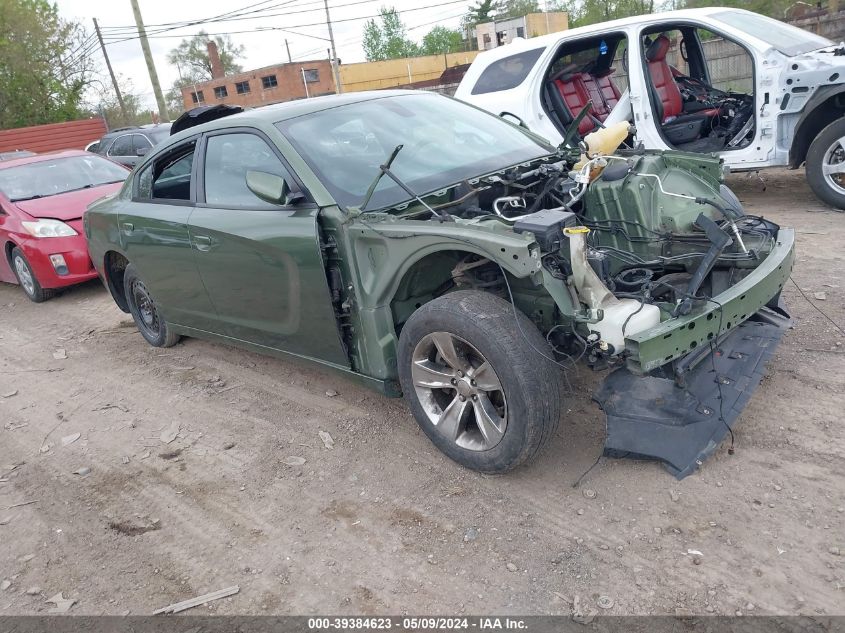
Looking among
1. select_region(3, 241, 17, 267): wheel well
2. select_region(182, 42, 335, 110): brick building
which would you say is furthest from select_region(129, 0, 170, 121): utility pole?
select_region(182, 42, 335, 110): brick building

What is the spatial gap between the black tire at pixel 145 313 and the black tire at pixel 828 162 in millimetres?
6006

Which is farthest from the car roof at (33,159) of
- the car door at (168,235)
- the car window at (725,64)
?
the car window at (725,64)

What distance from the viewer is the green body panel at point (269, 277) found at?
356 centimetres

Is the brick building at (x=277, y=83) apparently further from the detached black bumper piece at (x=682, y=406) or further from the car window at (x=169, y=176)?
the detached black bumper piece at (x=682, y=406)

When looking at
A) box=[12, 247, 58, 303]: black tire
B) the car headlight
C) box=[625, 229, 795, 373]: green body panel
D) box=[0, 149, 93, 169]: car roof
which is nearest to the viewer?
box=[625, 229, 795, 373]: green body panel

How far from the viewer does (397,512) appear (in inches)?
123

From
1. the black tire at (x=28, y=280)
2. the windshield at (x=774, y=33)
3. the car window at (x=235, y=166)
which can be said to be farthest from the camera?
the black tire at (x=28, y=280)

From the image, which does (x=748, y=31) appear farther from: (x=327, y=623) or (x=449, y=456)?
(x=327, y=623)

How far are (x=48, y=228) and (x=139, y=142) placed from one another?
7450 millimetres

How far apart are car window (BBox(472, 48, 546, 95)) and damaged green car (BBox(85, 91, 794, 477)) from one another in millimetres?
3297

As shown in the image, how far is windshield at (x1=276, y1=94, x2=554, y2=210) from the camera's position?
3600 millimetres

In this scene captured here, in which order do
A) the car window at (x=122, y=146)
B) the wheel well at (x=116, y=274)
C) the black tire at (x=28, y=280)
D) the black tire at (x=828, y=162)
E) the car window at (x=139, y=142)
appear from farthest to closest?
the car window at (x=122, y=146) < the car window at (x=139, y=142) < the black tire at (x=28, y=280) < the black tire at (x=828, y=162) < the wheel well at (x=116, y=274)

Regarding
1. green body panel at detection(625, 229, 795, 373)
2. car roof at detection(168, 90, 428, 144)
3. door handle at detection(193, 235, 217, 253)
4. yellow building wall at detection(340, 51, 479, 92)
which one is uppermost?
yellow building wall at detection(340, 51, 479, 92)

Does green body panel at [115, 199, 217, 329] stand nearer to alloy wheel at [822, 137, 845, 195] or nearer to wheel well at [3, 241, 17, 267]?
wheel well at [3, 241, 17, 267]
